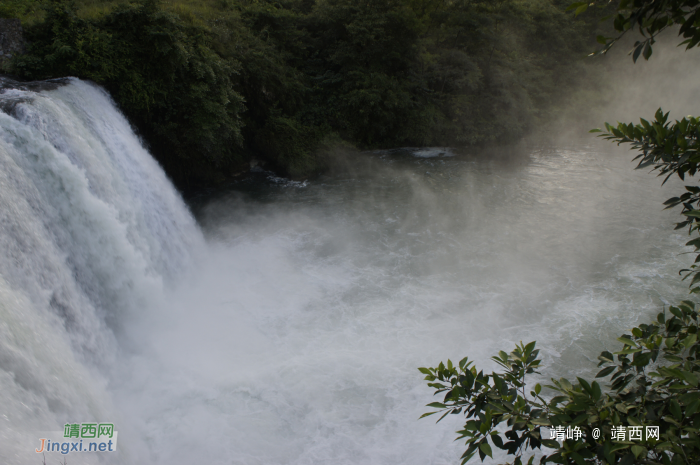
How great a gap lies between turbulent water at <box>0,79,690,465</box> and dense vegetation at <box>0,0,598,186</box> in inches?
53.8

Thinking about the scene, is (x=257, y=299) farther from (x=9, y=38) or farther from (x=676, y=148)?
(x=9, y=38)

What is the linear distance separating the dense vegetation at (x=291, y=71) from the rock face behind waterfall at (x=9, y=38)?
9.4 inches

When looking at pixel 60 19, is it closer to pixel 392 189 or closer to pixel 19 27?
pixel 19 27

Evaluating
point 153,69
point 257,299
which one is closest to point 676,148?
point 257,299

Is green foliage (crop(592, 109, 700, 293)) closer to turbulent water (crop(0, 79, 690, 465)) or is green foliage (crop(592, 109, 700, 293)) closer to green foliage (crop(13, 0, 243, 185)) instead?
turbulent water (crop(0, 79, 690, 465))

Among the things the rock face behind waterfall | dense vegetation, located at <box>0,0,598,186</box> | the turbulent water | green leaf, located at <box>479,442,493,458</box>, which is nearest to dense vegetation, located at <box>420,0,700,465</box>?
green leaf, located at <box>479,442,493,458</box>

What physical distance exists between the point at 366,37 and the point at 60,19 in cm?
951

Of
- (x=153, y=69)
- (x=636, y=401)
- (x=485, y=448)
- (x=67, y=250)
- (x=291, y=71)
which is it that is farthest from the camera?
(x=291, y=71)

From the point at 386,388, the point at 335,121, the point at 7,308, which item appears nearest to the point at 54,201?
the point at 7,308

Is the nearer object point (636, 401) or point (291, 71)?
point (636, 401)

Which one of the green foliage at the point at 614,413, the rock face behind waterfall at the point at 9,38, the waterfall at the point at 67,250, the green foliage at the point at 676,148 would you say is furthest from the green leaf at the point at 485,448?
the rock face behind waterfall at the point at 9,38

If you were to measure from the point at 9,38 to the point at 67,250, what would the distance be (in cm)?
511

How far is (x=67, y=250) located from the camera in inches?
232

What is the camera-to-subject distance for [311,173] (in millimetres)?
14117
